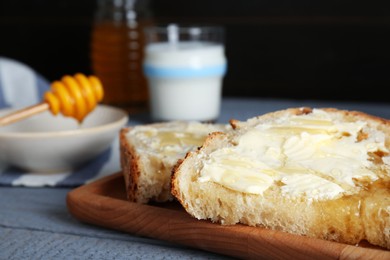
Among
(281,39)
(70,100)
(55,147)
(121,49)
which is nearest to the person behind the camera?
(55,147)

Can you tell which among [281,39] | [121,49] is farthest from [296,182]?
[281,39]

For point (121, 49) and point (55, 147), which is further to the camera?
point (121, 49)

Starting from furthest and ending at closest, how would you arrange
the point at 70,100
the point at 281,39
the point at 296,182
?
the point at 281,39 → the point at 70,100 → the point at 296,182

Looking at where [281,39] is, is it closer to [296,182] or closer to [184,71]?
[184,71]

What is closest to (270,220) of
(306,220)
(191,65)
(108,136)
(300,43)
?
(306,220)

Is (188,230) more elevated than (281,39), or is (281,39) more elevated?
(281,39)

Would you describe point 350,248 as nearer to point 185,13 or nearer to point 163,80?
point 163,80

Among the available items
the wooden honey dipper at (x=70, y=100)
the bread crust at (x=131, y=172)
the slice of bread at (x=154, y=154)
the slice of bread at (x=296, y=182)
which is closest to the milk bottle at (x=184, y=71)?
the wooden honey dipper at (x=70, y=100)
